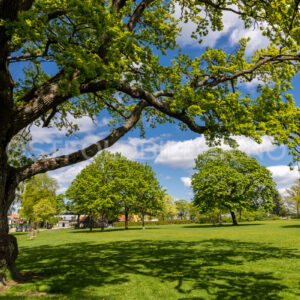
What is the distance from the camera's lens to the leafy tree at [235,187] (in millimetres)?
45031

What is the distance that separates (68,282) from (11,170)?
4.50 metres

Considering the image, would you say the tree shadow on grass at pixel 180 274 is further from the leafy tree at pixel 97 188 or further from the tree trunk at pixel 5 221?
the leafy tree at pixel 97 188

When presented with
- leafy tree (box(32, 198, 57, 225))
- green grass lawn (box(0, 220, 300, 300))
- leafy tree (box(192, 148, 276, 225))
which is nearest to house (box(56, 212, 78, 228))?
leafy tree (box(32, 198, 57, 225))

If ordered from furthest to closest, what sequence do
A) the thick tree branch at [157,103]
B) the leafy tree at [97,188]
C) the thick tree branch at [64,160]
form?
1. the leafy tree at [97,188]
2. the thick tree branch at [157,103]
3. the thick tree branch at [64,160]

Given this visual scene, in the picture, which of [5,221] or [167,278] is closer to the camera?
[5,221]

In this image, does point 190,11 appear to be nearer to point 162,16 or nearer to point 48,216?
point 162,16

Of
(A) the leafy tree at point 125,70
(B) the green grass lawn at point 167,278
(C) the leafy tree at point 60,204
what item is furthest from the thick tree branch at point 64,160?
(C) the leafy tree at point 60,204

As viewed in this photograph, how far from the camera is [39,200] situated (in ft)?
163

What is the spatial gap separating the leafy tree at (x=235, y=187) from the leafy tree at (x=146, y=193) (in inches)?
292

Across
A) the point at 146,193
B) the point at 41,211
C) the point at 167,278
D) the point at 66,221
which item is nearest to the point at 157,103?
the point at 167,278

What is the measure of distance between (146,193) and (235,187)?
17414mm

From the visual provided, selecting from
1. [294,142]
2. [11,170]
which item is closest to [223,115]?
[294,142]

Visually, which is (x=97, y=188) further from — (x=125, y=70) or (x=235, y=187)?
(x=125, y=70)

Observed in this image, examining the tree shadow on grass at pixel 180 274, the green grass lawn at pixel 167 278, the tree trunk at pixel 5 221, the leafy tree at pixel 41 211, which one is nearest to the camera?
the green grass lawn at pixel 167 278
